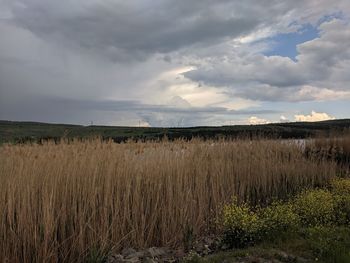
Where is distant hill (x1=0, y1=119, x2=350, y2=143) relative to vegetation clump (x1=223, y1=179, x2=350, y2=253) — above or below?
above

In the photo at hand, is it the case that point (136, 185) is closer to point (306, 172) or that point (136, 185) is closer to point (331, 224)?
point (331, 224)

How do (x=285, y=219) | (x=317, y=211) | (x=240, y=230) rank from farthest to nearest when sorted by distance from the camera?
(x=317, y=211) < (x=285, y=219) < (x=240, y=230)

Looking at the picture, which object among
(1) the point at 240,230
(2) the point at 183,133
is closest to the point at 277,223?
(1) the point at 240,230

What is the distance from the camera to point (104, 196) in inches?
240

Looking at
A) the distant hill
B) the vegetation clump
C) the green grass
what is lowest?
the green grass

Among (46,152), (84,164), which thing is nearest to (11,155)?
(46,152)

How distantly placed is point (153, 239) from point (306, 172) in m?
5.72

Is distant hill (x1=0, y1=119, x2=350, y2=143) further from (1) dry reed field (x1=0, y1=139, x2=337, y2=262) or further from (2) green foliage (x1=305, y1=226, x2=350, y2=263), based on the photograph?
(2) green foliage (x1=305, y1=226, x2=350, y2=263)

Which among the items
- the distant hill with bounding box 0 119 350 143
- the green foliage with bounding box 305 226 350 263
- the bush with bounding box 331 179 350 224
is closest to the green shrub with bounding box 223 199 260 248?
the green foliage with bounding box 305 226 350 263

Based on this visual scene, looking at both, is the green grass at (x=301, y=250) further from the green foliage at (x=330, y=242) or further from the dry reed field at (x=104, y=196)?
the dry reed field at (x=104, y=196)

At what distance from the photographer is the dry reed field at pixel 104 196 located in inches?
214

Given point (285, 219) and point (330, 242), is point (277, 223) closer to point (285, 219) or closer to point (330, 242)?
point (285, 219)

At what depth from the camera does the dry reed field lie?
5430mm

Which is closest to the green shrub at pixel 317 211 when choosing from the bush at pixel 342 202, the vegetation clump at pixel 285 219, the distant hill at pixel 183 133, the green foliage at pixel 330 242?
the vegetation clump at pixel 285 219
